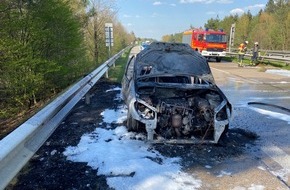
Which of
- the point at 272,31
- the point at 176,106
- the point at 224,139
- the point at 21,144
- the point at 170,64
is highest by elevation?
the point at 272,31

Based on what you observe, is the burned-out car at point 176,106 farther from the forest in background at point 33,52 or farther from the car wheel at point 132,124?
the forest in background at point 33,52

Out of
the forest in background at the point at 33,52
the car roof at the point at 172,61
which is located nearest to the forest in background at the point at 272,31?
the forest in background at the point at 33,52

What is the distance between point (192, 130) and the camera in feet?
17.2

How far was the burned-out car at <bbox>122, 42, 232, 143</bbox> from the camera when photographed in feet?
16.7

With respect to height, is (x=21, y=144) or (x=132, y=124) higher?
(x=21, y=144)

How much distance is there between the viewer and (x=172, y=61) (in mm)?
6812

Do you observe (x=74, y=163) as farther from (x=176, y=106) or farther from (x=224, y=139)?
(x=224, y=139)

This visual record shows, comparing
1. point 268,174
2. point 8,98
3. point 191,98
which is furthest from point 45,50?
point 268,174

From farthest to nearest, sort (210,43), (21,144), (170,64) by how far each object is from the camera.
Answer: (210,43), (170,64), (21,144)

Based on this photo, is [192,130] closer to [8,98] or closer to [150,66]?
[150,66]

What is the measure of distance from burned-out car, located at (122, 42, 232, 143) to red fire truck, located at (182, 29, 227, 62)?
21.4 m

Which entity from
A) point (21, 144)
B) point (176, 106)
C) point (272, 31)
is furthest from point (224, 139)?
point (272, 31)

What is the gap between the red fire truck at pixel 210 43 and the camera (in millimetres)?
27333

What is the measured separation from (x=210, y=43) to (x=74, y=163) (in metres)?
25.0
